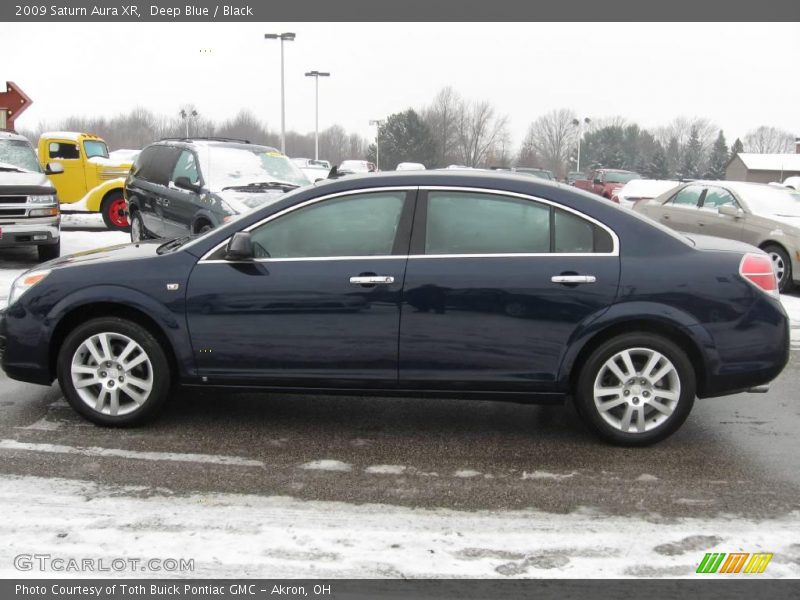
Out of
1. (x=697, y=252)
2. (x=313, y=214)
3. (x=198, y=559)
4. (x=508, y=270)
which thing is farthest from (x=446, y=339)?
(x=198, y=559)

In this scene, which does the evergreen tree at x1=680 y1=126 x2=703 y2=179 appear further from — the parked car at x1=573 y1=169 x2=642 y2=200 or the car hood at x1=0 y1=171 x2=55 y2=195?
the car hood at x1=0 y1=171 x2=55 y2=195

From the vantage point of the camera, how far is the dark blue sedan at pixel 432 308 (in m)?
4.70

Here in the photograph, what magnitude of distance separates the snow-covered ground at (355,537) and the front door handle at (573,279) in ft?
4.49

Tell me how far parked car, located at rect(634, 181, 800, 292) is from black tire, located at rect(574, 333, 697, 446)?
7489 mm

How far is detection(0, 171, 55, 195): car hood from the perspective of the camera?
12.1 m

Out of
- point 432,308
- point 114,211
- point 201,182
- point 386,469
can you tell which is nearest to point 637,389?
point 432,308

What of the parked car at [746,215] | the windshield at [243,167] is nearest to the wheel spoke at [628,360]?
the windshield at [243,167]

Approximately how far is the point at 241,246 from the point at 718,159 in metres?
99.3

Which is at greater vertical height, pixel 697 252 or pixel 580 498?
pixel 697 252

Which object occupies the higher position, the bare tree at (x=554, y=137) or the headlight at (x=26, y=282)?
the bare tree at (x=554, y=137)

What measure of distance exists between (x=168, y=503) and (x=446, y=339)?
1.79 m

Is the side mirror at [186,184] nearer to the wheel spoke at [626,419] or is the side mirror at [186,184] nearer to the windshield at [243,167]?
the windshield at [243,167]

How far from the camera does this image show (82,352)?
503cm
